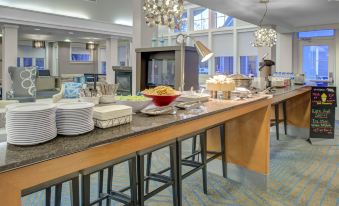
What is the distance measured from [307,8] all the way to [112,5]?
4.17m

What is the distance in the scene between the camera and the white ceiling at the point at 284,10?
4523 millimetres

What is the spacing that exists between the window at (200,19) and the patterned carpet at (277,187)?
7392 millimetres

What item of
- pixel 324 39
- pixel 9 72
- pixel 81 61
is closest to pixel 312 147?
pixel 324 39

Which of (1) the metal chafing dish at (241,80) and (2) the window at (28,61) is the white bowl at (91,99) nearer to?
(1) the metal chafing dish at (241,80)

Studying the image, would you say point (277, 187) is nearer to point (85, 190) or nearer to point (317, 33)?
point (85, 190)

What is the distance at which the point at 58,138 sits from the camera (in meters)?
1.12

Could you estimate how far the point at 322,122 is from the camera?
4934 mm

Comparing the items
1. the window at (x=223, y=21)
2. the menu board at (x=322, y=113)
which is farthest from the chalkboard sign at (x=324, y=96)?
the window at (x=223, y=21)

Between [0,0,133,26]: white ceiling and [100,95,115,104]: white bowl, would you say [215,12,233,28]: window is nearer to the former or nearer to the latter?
[0,0,133,26]: white ceiling

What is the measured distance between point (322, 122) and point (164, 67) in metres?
2.96

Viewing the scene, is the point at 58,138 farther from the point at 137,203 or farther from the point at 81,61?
the point at 81,61

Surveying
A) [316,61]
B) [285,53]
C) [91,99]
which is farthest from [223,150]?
[316,61]

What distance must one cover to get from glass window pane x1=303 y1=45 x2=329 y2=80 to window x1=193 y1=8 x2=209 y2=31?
3.98 m

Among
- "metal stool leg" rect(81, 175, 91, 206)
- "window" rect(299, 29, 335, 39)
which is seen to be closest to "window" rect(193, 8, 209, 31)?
"window" rect(299, 29, 335, 39)
